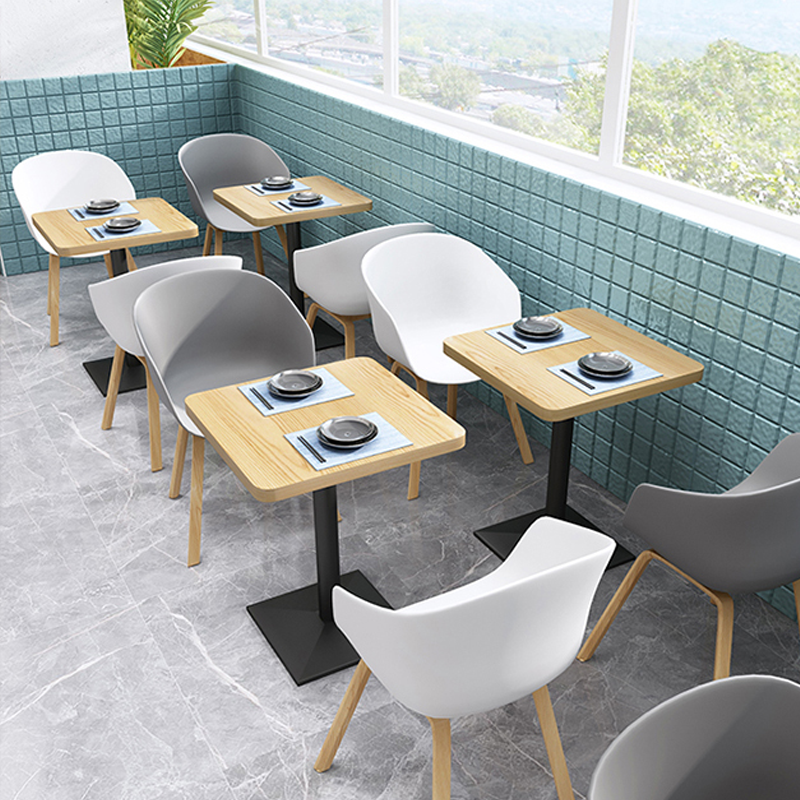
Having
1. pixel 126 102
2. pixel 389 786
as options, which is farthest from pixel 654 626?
pixel 126 102

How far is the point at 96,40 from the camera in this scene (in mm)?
5199

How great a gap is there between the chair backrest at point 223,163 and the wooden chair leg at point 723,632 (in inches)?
136

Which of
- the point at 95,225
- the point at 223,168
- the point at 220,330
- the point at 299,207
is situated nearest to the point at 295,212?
the point at 299,207

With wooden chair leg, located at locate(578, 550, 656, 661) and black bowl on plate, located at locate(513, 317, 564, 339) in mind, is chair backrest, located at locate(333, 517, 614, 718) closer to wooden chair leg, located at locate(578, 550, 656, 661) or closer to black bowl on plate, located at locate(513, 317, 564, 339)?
wooden chair leg, located at locate(578, 550, 656, 661)

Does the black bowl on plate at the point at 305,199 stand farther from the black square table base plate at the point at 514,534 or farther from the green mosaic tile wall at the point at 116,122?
the black square table base plate at the point at 514,534

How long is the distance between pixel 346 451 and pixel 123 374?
221cm

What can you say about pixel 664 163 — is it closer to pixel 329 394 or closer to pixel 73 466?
pixel 329 394

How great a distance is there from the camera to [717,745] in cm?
134

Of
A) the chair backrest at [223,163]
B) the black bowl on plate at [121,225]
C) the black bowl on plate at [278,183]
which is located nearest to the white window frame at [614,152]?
the black bowl on plate at [278,183]

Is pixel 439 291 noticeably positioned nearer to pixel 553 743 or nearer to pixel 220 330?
pixel 220 330

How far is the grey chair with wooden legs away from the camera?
6.37 feet

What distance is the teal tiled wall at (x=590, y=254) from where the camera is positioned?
2.61 m

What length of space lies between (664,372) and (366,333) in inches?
84.2

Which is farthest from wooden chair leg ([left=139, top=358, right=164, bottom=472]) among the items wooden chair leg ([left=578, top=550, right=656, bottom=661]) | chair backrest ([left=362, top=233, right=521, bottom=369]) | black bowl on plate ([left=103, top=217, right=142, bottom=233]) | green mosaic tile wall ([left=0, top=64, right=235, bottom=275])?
green mosaic tile wall ([left=0, top=64, right=235, bottom=275])
